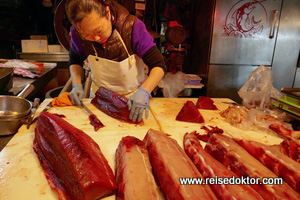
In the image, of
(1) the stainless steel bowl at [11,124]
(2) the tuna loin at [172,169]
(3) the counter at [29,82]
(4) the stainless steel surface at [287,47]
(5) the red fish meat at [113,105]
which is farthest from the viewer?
(4) the stainless steel surface at [287,47]

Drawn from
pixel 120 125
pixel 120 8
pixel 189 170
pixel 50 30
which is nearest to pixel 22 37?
pixel 50 30

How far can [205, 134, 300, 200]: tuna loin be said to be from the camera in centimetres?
117

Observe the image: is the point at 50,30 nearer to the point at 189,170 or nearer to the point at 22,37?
the point at 22,37

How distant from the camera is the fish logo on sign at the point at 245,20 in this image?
4.78 meters

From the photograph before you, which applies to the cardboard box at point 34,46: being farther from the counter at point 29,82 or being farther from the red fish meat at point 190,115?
the red fish meat at point 190,115

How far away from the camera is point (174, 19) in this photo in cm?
549

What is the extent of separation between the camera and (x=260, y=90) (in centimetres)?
294

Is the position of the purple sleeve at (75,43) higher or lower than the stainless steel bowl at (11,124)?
higher

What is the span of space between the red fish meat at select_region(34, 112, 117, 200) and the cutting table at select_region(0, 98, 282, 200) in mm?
64

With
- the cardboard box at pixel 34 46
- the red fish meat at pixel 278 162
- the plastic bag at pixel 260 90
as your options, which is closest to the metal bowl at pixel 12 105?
the red fish meat at pixel 278 162

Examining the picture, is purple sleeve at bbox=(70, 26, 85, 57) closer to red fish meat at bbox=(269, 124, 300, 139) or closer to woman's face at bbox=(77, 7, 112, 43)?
woman's face at bbox=(77, 7, 112, 43)

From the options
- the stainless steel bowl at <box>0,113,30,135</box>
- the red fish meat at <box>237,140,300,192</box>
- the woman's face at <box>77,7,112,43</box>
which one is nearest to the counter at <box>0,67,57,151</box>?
the stainless steel bowl at <box>0,113,30,135</box>

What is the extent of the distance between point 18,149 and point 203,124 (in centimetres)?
168

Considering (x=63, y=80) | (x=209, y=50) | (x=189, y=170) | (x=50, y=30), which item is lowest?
(x=63, y=80)
